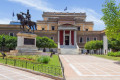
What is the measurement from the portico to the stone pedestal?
30332 millimetres

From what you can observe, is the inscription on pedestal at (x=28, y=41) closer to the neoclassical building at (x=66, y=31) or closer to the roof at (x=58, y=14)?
the neoclassical building at (x=66, y=31)

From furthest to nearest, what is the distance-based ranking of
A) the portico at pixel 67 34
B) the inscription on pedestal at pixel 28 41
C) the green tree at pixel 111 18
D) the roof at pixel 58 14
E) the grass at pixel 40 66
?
the roof at pixel 58 14, the portico at pixel 67 34, the inscription on pedestal at pixel 28 41, the green tree at pixel 111 18, the grass at pixel 40 66

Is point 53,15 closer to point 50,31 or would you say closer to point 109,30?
point 50,31

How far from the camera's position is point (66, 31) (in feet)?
200

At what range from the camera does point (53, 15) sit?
2810 inches

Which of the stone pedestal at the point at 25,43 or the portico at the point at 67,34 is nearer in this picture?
the stone pedestal at the point at 25,43

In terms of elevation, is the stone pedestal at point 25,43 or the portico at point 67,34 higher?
the portico at point 67,34

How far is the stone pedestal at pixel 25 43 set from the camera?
2742 centimetres

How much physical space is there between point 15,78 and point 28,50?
56.0ft

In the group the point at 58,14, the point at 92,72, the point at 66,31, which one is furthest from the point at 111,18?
the point at 58,14

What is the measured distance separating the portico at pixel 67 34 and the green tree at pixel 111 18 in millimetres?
34846

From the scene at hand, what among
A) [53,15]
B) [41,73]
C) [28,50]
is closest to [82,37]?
[53,15]

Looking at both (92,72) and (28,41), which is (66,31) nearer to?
(28,41)

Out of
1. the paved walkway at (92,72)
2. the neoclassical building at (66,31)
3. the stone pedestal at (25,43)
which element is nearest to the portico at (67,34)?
the neoclassical building at (66,31)
